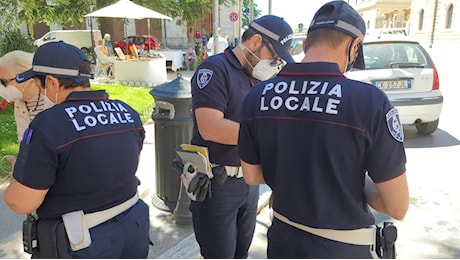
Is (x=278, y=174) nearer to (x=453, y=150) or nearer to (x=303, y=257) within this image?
(x=303, y=257)

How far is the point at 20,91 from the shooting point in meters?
2.33

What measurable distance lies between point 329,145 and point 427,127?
19.3ft

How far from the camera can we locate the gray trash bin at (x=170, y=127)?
353cm

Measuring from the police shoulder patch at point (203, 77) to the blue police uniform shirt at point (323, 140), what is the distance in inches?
21.2

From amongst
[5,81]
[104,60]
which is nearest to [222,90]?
[5,81]

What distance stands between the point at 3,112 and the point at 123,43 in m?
12.9

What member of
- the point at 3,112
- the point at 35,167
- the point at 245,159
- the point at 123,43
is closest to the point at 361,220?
the point at 245,159

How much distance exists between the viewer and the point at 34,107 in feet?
7.59

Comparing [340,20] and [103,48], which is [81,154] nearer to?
[340,20]

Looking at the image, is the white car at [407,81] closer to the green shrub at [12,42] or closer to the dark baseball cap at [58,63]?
the dark baseball cap at [58,63]

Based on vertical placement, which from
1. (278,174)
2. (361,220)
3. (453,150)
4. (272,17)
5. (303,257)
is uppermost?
(272,17)

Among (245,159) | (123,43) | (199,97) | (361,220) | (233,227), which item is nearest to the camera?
(361,220)

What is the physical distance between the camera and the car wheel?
20.9 feet

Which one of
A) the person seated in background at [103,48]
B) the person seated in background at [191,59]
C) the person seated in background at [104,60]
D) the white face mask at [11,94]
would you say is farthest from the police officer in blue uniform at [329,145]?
the person seated in background at [191,59]
